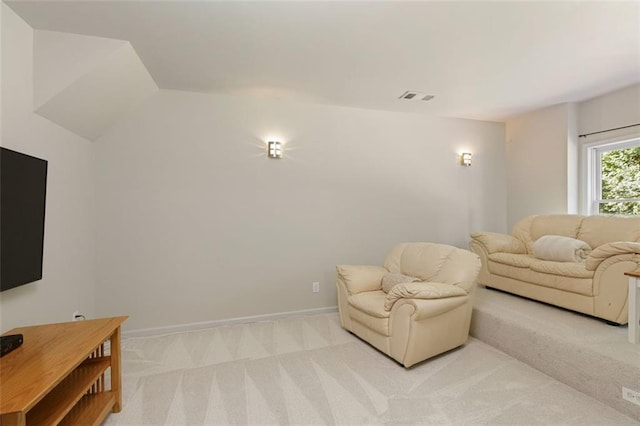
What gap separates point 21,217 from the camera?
5.97 feet

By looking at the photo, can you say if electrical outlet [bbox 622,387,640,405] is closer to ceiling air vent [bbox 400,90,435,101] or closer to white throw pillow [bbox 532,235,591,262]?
white throw pillow [bbox 532,235,591,262]

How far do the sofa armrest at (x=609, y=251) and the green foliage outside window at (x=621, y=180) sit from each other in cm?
152

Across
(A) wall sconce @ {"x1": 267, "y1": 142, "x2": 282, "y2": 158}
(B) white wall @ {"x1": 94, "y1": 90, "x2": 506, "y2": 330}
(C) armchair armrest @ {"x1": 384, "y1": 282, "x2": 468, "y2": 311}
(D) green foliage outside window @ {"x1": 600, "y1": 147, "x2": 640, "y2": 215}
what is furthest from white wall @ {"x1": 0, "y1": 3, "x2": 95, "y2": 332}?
(D) green foliage outside window @ {"x1": 600, "y1": 147, "x2": 640, "y2": 215}

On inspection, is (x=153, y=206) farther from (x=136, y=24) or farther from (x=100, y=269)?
(x=136, y=24)

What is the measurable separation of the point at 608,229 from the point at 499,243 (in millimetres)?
990

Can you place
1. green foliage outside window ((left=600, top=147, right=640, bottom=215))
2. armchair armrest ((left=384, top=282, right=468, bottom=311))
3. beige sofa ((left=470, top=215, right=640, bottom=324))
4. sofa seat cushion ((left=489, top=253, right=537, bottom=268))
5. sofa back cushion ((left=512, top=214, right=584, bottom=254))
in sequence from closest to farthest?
1. armchair armrest ((left=384, top=282, right=468, bottom=311))
2. beige sofa ((left=470, top=215, right=640, bottom=324))
3. sofa seat cushion ((left=489, top=253, right=537, bottom=268))
4. sofa back cushion ((left=512, top=214, right=584, bottom=254))
5. green foliage outside window ((left=600, top=147, right=640, bottom=215))

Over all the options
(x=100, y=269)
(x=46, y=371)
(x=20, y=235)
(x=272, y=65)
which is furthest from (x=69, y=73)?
(x=46, y=371)

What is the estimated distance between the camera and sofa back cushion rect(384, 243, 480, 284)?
2.65 metres

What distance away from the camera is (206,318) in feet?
10.7

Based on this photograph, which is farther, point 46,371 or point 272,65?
point 272,65

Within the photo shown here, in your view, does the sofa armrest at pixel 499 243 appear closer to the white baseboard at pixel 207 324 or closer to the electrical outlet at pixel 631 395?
the electrical outlet at pixel 631 395

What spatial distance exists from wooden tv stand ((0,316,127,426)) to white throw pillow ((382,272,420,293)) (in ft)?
7.32

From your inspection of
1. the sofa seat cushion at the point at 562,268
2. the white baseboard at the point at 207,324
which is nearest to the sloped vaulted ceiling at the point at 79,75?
the white baseboard at the point at 207,324

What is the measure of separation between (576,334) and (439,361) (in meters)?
1.04
